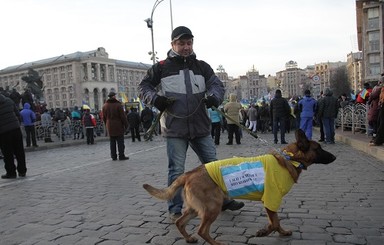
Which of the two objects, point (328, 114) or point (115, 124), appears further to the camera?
point (328, 114)

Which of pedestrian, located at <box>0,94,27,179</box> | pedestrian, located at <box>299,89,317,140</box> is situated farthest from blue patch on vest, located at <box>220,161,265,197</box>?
pedestrian, located at <box>299,89,317,140</box>

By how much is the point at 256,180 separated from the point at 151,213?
6.01 ft

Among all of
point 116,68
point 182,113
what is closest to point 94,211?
point 182,113

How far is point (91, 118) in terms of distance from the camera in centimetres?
1977

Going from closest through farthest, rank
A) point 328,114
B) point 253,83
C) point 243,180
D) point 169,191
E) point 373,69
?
point 243,180 → point 169,191 → point 328,114 → point 373,69 → point 253,83

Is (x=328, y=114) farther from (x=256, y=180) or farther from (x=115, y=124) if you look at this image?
(x=256, y=180)

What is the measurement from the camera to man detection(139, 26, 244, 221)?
15.1 ft

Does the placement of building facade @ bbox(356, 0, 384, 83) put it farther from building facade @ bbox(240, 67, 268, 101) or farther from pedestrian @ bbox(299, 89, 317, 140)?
pedestrian @ bbox(299, 89, 317, 140)

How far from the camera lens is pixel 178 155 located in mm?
4691

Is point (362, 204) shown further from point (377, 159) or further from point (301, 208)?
point (377, 159)

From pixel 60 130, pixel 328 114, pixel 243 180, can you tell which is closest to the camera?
pixel 243 180

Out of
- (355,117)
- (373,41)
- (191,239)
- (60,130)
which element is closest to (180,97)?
(191,239)

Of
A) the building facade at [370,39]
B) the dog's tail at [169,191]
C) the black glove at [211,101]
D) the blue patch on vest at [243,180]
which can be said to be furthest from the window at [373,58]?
the dog's tail at [169,191]

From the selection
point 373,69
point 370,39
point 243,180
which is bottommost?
point 243,180
